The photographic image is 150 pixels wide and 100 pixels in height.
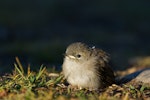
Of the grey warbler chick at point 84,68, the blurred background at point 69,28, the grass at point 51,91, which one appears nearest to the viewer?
the grass at point 51,91

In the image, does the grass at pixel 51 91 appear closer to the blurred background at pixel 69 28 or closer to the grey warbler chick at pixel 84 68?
the grey warbler chick at pixel 84 68

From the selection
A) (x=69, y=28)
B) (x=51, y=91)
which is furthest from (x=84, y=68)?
(x=69, y=28)

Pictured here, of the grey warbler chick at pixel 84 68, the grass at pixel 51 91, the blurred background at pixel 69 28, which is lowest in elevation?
the grass at pixel 51 91

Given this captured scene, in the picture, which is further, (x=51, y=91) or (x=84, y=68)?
(x=84, y=68)

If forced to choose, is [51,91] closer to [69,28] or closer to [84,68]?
[84,68]

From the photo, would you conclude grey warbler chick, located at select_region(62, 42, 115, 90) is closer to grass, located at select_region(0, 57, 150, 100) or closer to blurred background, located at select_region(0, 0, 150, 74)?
grass, located at select_region(0, 57, 150, 100)

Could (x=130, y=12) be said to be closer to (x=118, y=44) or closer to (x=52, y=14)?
(x=52, y=14)

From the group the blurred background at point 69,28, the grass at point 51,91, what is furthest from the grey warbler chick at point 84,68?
the blurred background at point 69,28
